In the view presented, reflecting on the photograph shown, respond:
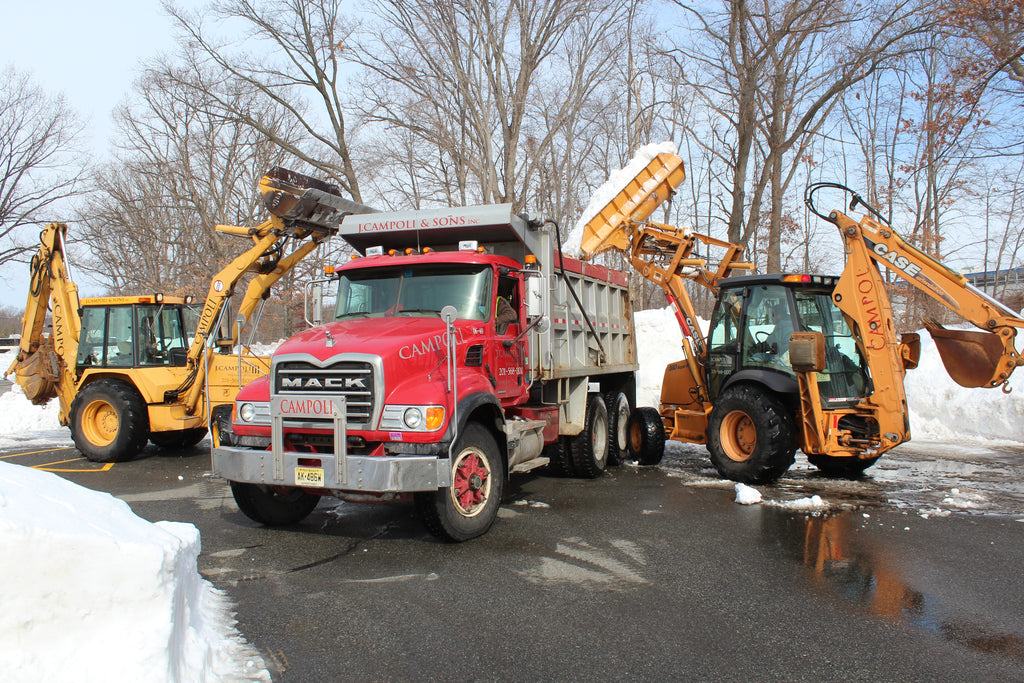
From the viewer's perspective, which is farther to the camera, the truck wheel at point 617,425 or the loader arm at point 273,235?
the truck wheel at point 617,425

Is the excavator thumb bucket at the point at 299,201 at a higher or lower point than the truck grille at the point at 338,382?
higher

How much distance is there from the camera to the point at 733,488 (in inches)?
355

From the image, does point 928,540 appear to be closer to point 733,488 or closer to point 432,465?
point 733,488

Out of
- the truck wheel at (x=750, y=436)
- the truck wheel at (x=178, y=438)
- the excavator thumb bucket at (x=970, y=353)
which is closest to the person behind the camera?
the excavator thumb bucket at (x=970, y=353)

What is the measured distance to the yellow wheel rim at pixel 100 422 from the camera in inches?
446

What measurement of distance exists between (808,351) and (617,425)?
3.66 metres

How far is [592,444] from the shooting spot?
9938 mm

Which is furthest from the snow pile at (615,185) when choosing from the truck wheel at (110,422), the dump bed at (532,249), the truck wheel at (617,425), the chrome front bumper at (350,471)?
the truck wheel at (110,422)

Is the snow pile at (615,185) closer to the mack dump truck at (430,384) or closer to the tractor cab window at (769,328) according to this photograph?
the mack dump truck at (430,384)

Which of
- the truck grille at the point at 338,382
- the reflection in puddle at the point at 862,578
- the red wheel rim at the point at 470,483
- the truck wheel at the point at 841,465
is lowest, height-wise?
the reflection in puddle at the point at 862,578

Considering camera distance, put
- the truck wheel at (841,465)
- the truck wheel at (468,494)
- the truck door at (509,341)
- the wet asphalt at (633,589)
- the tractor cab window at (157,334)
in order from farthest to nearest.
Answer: the tractor cab window at (157,334), the truck wheel at (841,465), the truck door at (509,341), the truck wheel at (468,494), the wet asphalt at (633,589)

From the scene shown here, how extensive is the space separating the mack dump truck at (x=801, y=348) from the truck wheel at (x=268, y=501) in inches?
206

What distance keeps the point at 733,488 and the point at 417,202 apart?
25.1 metres

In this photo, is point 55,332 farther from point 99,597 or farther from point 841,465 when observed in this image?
point 841,465
